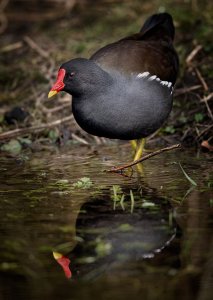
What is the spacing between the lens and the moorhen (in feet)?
17.6

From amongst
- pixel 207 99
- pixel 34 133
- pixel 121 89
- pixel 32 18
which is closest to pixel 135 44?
pixel 121 89

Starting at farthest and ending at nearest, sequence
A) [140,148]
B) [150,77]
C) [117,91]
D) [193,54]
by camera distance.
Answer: [193,54] → [140,148] → [150,77] → [117,91]

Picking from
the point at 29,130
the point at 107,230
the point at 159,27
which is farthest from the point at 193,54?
the point at 107,230

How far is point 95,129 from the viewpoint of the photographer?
5387mm

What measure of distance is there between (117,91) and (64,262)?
210 cm

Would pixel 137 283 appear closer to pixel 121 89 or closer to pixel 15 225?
pixel 15 225

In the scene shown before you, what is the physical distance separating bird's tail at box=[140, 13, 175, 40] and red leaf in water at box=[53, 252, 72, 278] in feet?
10.7

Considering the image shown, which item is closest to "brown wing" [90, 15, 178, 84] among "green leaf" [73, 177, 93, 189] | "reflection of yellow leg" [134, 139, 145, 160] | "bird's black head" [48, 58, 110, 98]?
"bird's black head" [48, 58, 110, 98]

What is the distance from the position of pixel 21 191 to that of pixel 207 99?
236cm

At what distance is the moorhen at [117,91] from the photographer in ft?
17.6

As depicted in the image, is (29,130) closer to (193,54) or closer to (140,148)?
(140,148)

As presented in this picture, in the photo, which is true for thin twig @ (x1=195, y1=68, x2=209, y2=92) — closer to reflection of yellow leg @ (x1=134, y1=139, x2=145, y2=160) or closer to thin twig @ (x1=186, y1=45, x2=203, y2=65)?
thin twig @ (x1=186, y1=45, x2=203, y2=65)

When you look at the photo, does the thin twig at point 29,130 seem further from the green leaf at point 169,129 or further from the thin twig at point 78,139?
the green leaf at point 169,129

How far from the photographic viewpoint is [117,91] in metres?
5.42
